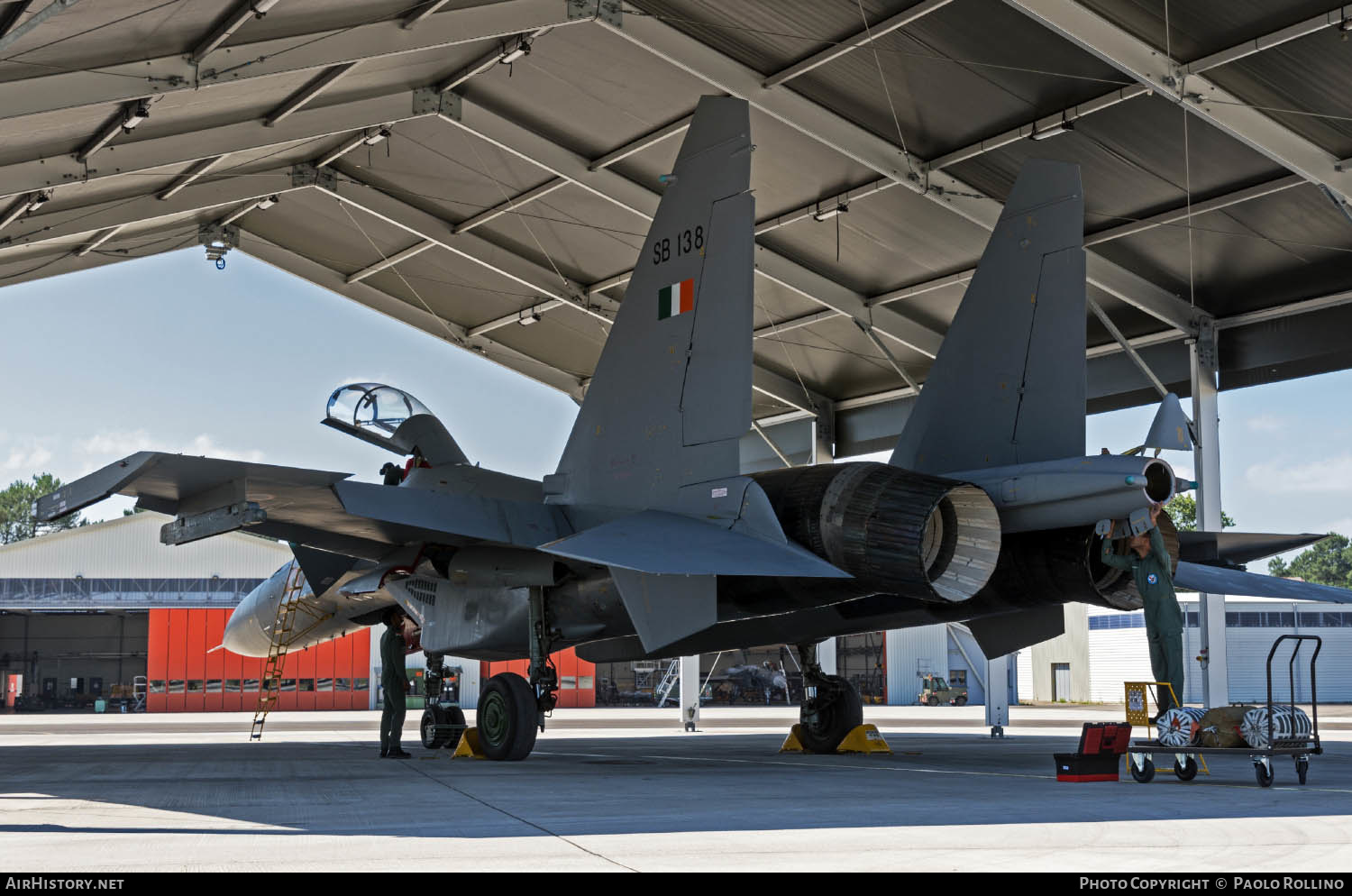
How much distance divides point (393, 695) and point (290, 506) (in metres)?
3.12

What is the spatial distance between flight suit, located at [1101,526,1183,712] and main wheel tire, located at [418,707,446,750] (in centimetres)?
665

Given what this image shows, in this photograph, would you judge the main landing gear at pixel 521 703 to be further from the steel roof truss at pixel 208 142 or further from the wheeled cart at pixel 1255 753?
the steel roof truss at pixel 208 142

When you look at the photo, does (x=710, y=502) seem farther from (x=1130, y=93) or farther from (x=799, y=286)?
(x=799, y=286)

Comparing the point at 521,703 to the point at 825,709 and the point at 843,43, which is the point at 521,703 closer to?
the point at 825,709

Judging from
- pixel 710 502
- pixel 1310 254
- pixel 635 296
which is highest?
pixel 1310 254

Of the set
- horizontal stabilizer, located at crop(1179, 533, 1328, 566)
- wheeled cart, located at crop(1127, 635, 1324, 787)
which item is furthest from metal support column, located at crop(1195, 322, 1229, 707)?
wheeled cart, located at crop(1127, 635, 1324, 787)

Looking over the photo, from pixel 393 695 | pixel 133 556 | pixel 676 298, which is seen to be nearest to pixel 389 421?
pixel 393 695

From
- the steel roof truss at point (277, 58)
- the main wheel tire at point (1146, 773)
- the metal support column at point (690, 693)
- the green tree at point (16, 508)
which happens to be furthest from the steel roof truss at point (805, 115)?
the green tree at point (16, 508)

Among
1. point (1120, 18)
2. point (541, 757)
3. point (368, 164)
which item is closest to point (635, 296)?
point (541, 757)

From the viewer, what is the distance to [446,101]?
1447cm

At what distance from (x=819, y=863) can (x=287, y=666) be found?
32.4 metres

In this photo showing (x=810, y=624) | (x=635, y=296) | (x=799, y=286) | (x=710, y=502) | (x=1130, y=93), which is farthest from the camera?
(x=799, y=286)

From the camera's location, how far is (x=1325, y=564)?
87688 millimetres

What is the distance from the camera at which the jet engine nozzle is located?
7723 millimetres
